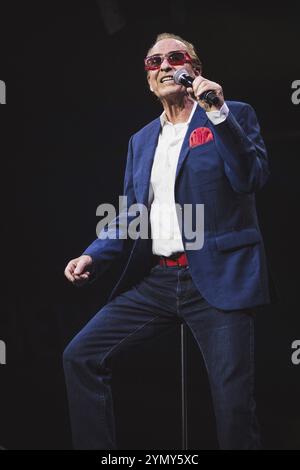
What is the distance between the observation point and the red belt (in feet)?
6.42

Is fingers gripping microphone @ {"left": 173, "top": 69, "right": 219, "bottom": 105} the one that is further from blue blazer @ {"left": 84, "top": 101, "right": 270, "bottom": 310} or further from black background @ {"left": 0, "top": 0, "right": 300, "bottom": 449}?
black background @ {"left": 0, "top": 0, "right": 300, "bottom": 449}

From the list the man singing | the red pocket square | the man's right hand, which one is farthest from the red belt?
the red pocket square

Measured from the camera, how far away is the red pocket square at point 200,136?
1938mm

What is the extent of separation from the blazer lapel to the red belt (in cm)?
28

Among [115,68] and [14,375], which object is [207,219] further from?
[14,375]

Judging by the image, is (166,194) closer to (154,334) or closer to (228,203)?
(228,203)

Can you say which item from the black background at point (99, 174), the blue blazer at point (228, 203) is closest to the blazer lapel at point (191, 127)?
the blue blazer at point (228, 203)

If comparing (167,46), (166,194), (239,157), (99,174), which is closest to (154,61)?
(167,46)

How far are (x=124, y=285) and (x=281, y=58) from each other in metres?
1.47

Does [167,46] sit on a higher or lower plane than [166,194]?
higher

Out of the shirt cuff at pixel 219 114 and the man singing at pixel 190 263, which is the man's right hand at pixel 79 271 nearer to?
the man singing at pixel 190 263

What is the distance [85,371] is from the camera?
1898 mm

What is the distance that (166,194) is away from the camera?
202 centimetres

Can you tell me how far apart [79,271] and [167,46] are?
0.88 m
